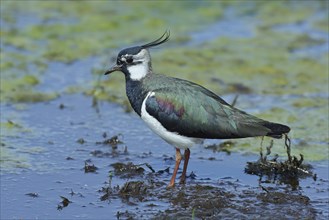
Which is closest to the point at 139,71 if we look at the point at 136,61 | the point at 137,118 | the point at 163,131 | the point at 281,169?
the point at 136,61

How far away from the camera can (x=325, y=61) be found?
11.2 metres

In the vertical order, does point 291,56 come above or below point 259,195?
above

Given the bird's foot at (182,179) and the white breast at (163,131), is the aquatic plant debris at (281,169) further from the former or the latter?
the white breast at (163,131)

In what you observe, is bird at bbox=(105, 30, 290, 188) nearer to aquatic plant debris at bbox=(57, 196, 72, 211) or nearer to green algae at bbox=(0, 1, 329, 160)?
aquatic plant debris at bbox=(57, 196, 72, 211)

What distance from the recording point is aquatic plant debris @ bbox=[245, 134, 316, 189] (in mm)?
7652

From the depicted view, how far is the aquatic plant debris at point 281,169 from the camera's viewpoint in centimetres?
765

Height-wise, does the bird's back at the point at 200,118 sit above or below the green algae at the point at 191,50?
below

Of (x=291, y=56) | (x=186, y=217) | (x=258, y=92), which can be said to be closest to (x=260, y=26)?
(x=291, y=56)

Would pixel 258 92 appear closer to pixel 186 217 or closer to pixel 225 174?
pixel 225 174

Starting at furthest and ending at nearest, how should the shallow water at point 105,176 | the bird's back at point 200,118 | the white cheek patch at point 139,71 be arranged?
the white cheek patch at point 139,71 < the bird's back at point 200,118 < the shallow water at point 105,176

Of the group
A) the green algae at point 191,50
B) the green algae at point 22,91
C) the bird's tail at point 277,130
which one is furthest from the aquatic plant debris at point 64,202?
the green algae at point 22,91

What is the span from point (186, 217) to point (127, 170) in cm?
121

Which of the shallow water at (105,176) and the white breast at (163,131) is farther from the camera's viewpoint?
the white breast at (163,131)

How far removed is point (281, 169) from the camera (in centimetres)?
769
